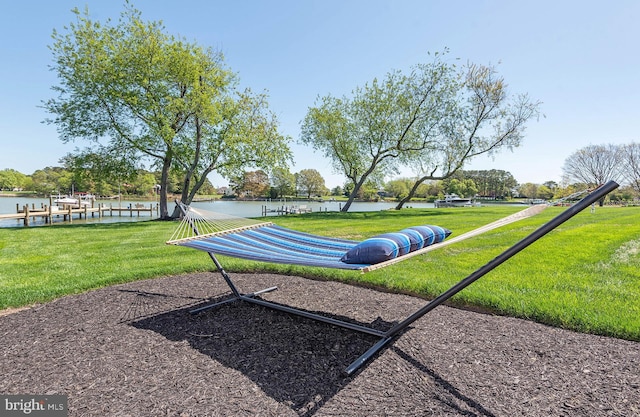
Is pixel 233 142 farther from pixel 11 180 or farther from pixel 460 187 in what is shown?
pixel 11 180

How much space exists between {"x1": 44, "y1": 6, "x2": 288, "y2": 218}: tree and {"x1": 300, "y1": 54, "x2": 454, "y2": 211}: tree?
6.01 m

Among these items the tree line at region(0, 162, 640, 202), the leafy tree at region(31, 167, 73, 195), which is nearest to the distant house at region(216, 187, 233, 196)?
the tree line at region(0, 162, 640, 202)

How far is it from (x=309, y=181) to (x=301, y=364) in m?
58.0

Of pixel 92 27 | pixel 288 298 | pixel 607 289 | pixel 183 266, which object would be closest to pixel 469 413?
pixel 288 298

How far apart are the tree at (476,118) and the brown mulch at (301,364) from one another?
56.0 ft

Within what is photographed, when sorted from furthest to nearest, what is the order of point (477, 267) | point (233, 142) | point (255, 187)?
point (255, 187) → point (233, 142) → point (477, 267)

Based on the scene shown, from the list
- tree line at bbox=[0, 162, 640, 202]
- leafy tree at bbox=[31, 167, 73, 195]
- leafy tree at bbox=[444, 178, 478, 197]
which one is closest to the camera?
tree line at bbox=[0, 162, 640, 202]

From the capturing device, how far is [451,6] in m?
6.81

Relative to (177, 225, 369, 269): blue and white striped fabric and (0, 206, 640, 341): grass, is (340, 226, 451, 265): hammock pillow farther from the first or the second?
(0, 206, 640, 341): grass

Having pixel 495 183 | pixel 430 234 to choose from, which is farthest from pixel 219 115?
pixel 495 183

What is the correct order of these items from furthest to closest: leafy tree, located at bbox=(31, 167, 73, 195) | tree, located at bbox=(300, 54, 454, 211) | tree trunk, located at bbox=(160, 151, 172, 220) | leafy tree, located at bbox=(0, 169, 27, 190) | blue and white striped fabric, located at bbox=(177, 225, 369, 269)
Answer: leafy tree, located at bbox=(0, 169, 27, 190) → leafy tree, located at bbox=(31, 167, 73, 195) → tree, located at bbox=(300, 54, 454, 211) → tree trunk, located at bbox=(160, 151, 172, 220) → blue and white striped fabric, located at bbox=(177, 225, 369, 269)

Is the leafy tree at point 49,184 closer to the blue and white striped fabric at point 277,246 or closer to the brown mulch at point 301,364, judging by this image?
the blue and white striped fabric at point 277,246

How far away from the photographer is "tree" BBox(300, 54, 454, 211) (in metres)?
17.3

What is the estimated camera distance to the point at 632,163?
97.3 ft
